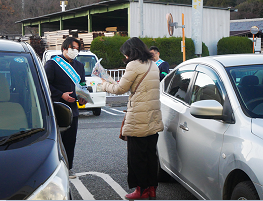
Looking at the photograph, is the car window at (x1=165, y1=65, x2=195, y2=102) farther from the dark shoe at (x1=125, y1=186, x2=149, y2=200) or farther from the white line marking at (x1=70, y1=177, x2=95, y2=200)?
the white line marking at (x1=70, y1=177, x2=95, y2=200)

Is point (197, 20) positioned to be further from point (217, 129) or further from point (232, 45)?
point (217, 129)

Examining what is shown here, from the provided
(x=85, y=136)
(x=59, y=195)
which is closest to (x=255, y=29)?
(x=85, y=136)

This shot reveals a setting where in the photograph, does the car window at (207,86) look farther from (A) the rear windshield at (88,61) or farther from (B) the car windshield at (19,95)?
(A) the rear windshield at (88,61)

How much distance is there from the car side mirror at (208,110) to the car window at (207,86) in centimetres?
29

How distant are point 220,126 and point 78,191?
86.7 inches

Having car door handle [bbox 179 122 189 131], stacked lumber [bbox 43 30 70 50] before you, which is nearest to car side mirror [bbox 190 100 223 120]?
car door handle [bbox 179 122 189 131]

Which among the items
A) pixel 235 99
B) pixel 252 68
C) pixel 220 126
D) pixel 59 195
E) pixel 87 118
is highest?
pixel 252 68

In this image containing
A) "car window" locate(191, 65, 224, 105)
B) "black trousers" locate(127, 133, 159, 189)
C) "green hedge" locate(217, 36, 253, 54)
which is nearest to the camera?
"car window" locate(191, 65, 224, 105)

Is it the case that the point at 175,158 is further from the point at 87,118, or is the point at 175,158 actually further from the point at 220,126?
the point at 87,118

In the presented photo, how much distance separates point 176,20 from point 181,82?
24463 mm

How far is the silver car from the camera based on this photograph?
2607 mm

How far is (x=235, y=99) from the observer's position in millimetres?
3020

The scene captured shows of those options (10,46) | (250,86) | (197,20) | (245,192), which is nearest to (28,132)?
(10,46)

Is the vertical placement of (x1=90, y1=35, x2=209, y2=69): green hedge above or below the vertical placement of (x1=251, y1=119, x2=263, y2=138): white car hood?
above
